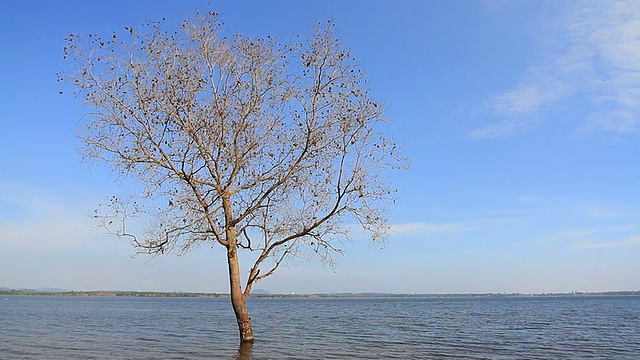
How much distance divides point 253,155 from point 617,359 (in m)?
17.7

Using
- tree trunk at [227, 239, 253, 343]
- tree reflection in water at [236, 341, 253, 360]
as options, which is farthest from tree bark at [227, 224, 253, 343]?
tree reflection in water at [236, 341, 253, 360]

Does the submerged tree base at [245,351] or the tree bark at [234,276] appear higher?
the tree bark at [234,276]

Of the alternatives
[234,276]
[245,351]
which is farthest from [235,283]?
[245,351]

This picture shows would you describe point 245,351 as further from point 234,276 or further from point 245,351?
point 234,276

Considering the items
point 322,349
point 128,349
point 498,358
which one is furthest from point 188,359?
point 498,358

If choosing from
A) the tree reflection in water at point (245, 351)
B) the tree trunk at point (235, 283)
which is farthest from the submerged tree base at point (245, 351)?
the tree trunk at point (235, 283)

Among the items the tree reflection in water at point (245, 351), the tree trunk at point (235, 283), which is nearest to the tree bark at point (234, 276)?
the tree trunk at point (235, 283)

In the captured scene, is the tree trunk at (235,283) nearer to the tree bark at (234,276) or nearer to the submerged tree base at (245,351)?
the tree bark at (234,276)

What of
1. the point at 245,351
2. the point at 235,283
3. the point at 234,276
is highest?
the point at 234,276

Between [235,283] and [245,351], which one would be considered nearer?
[235,283]

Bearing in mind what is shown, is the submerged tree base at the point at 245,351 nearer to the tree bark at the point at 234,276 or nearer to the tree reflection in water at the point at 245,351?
the tree reflection in water at the point at 245,351

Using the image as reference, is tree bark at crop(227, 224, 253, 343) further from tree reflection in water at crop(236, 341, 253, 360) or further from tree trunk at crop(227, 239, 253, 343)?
tree reflection in water at crop(236, 341, 253, 360)

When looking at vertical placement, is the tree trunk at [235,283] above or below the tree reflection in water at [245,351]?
above

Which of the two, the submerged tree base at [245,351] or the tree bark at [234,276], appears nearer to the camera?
the submerged tree base at [245,351]
